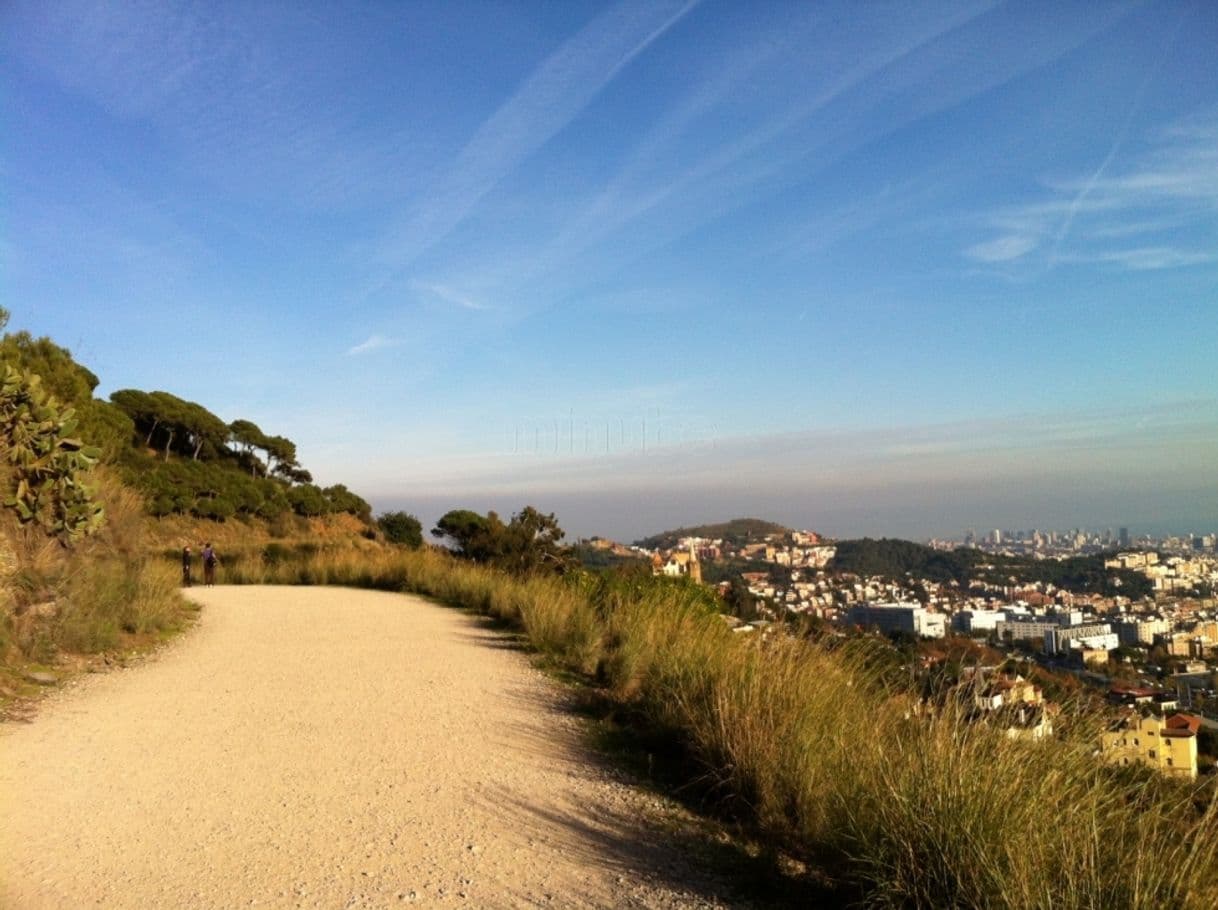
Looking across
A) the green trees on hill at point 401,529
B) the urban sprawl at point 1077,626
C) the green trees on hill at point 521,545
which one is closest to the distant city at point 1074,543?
the urban sprawl at point 1077,626

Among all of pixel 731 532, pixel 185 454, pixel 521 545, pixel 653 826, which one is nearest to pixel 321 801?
pixel 653 826

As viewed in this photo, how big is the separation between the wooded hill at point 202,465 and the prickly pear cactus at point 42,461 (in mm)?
15950

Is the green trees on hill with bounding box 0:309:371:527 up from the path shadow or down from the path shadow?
up

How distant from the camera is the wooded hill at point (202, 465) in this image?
35562mm

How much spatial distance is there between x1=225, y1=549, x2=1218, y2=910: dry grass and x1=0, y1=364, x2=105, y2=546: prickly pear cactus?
8.00 metres

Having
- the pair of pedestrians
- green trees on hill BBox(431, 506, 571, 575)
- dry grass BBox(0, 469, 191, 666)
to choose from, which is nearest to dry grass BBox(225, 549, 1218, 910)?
dry grass BBox(0, 469, 191, 666)

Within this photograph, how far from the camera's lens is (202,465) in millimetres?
41344

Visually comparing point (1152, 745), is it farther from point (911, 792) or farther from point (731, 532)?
point (731, 532)

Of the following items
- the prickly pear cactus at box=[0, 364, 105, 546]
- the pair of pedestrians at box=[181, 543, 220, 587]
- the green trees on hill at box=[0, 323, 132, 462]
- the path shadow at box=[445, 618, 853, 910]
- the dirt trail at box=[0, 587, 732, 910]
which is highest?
the green trees on hill at box=[0, 323, 132, 462]

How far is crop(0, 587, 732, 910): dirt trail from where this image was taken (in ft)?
13.3

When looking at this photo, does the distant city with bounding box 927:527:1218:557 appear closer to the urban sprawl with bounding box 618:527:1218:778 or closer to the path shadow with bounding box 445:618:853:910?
the urban sprawl with bounding box 618:527:1218:778

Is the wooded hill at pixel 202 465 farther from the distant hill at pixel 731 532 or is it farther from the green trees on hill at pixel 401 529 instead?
the distant hill at pixel 731 532

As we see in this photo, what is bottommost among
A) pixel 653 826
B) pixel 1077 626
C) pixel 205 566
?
pixel 653 826

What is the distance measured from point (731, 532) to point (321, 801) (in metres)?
28.7
